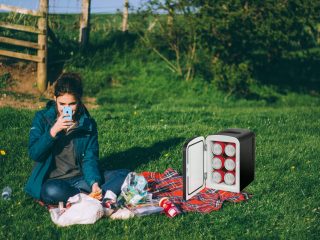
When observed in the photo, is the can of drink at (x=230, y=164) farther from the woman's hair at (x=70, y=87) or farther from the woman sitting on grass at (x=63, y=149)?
the woman's hair at (x=70, y=87)

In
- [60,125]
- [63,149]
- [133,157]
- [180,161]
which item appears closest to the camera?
[60,125]

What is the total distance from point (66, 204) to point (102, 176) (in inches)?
28.7

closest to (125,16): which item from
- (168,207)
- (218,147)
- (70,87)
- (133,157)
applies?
(133,157)

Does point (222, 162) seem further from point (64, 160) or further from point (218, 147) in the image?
point (64, 160)

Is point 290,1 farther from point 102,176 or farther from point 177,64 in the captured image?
point 102,176

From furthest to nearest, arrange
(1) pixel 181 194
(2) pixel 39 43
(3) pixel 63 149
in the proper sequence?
(2) pixel 39 43
(1) pixel 181 194
(3) pixel 63 149

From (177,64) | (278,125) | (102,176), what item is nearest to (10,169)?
(102,176)

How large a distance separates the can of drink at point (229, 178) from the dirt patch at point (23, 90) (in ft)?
19.2

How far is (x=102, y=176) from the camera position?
20.3 feet

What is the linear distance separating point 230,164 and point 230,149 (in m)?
0.17

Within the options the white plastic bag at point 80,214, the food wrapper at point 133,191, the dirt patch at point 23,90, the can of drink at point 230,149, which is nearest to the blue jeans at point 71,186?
the food wrapper at point 133,191

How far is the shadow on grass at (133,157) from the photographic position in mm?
7305

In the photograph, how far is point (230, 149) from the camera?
612 cm

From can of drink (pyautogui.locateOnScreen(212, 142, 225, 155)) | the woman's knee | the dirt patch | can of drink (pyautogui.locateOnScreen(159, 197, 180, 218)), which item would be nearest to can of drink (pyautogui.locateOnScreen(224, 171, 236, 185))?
can of drink (pyautogui.locateOnScreen(212, 142, 225, 155))
